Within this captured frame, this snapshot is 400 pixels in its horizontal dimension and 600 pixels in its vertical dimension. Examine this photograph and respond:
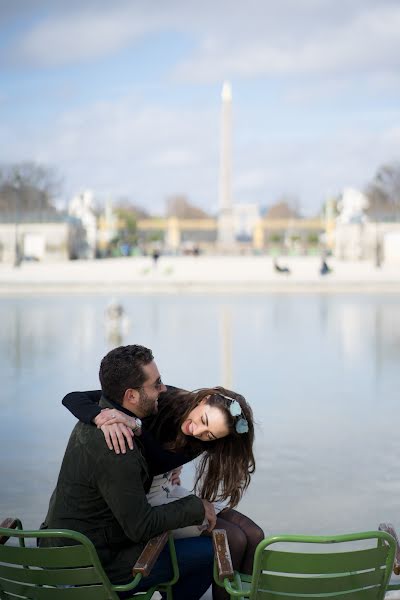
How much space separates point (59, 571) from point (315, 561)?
32.9 inches

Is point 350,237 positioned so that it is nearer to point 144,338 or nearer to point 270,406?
point 144,338

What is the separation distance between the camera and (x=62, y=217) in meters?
73.9

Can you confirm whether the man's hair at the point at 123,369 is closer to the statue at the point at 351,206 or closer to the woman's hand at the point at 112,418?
the woman's hand at the point at 112,418

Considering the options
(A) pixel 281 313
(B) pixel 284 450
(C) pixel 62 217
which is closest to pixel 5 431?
(B) pixel 284 450

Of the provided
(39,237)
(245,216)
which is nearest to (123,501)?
(39,237)

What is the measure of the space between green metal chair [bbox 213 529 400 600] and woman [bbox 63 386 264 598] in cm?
48

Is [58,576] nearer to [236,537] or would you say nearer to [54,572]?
[54,572]

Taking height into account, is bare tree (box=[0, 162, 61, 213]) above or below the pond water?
above

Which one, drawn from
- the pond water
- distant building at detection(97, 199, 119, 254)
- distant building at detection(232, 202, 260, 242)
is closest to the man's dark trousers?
the pond water

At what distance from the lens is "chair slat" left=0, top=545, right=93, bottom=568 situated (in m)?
3.16

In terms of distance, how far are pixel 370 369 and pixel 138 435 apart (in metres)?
9.63

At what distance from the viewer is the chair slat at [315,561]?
3023 mm

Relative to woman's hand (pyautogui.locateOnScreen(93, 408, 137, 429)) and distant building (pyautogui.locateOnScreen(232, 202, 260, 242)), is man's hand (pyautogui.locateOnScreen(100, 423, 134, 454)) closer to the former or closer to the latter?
woman's hand (pyautogui.locateOnScreen(93, 408, 137, 429))

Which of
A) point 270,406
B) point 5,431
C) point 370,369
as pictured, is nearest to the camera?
point 5,431
